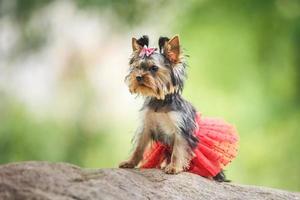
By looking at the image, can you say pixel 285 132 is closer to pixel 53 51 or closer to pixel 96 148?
pixel 96 148

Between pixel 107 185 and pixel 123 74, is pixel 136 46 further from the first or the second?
pixel 123 74

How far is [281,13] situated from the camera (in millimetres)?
4617

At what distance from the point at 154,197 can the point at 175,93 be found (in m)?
0.42

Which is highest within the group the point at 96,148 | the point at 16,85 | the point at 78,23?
the point at 78,23

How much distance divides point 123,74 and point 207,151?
1793 mm

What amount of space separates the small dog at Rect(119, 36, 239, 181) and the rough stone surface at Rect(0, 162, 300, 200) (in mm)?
96

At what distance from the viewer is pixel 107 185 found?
2295mm

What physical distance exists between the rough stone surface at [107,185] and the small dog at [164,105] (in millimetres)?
96

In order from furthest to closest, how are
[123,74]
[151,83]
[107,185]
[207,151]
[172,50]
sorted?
[123,74] → [207,151] → [172,50] → [151,83] → [107,185]

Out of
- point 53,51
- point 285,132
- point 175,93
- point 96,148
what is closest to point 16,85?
point 53,51

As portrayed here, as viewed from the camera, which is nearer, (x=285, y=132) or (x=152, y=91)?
(x=152, y=91)

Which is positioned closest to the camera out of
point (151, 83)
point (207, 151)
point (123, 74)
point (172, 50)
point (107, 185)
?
point (107, 185)

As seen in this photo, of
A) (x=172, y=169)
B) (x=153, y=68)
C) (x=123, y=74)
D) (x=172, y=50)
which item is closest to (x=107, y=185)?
(x=172, y=169)

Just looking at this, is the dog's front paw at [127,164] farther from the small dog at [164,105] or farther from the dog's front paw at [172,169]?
the dog's front paw at [172,169]
